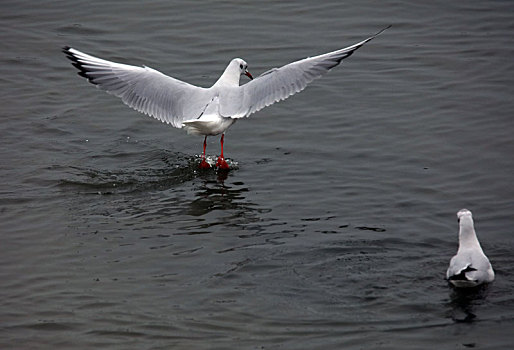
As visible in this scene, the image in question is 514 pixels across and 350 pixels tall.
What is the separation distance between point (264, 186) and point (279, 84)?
48.4 inches

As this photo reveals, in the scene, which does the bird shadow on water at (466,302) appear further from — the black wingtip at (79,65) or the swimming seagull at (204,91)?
the black wingtip at (79,65)

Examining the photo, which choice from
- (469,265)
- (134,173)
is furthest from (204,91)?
(469,265)

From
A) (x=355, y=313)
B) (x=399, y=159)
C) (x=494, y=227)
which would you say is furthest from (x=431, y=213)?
(x=355, y=313)

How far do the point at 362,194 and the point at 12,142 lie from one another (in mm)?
4114

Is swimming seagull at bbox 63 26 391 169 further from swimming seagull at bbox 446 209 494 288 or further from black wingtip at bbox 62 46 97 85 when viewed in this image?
swimming seagull at bbox 446 209 494 288

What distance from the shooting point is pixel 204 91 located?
380 inches

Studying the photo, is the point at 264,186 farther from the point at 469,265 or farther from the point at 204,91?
the point at 469,265

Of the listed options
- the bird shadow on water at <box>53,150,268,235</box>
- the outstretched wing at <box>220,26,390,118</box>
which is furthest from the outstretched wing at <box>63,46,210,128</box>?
the bird shadow on water at <box>53,150,268,235</box>

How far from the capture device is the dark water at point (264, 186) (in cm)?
608

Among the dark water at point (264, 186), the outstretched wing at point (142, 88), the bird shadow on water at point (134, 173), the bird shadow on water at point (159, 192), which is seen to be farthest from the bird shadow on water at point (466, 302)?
the outstretched wing at point (142, 88)

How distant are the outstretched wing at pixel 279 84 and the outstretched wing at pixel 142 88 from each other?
1.37 ft

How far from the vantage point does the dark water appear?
6.08 metres

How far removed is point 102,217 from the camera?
26.5 feet

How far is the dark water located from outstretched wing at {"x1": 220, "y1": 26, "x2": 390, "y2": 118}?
683 millimetres
